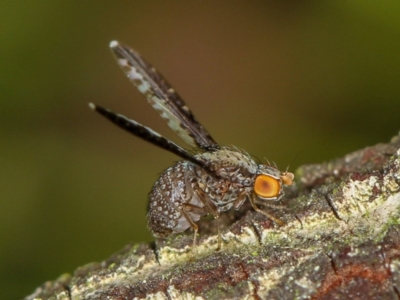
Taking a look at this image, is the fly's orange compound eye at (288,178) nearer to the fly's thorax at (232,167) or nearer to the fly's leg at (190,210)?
the fly's thorax at (232,167)

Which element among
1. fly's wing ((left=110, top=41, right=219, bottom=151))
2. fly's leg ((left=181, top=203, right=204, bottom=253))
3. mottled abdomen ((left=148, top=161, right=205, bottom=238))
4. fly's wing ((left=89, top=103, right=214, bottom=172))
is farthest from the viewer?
fly's wing ((left=110, top=41, right=219, bottom=151))

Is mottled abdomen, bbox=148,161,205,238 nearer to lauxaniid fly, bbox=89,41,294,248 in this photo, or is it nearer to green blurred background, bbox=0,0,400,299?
lauxaniid fly, bbox=89,41,294,248

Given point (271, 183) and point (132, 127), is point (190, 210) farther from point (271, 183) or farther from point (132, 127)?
point (132, 127)

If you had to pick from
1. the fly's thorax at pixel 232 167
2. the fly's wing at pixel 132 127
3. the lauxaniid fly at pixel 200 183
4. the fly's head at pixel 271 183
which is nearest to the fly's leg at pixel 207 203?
the lauxaniid fly at pixel 200 183

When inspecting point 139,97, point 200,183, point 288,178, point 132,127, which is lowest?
point 288,178

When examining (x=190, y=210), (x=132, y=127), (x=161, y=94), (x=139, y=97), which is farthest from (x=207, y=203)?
(x=139, y=97)

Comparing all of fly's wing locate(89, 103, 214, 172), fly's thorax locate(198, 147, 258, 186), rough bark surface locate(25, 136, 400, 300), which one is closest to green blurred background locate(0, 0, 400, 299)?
fly's thorax locate(198, 147, 258, 186)

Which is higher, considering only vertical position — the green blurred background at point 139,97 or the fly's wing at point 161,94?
the green blurred background at point 139,97
